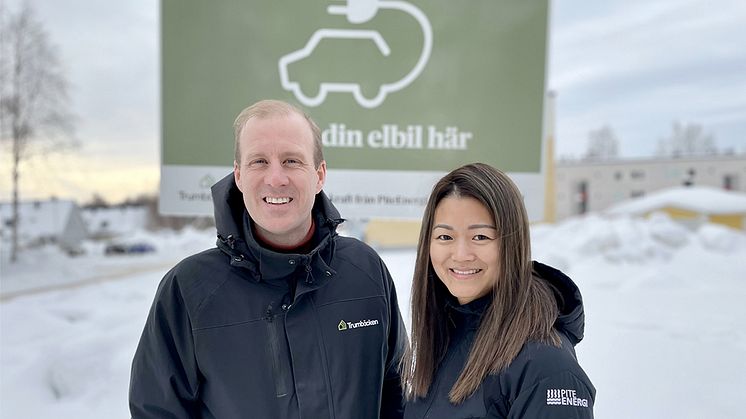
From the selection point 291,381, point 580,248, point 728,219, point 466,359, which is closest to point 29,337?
point 291,381

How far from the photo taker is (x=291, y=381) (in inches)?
62.4

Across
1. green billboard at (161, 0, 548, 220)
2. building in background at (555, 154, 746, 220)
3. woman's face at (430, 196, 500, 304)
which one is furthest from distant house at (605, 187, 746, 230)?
building in background at (555, 154, 746, 220)

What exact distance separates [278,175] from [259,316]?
44 centimetres

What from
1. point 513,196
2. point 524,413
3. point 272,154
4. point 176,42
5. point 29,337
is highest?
point 176,42

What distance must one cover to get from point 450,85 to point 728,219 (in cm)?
1373

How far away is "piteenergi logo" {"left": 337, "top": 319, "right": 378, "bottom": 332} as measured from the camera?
168cm

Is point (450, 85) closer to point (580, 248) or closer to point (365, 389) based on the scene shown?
point (365, 389)

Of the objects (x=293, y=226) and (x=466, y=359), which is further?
(x=293, y=226)

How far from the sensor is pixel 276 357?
159 centimetres

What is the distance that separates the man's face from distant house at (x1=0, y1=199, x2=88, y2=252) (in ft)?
22.7

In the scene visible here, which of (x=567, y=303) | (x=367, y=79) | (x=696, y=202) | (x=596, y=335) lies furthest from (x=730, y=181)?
(x=567, y=303)

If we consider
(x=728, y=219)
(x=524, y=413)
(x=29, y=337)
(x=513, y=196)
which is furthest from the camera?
(x=728, y=219)

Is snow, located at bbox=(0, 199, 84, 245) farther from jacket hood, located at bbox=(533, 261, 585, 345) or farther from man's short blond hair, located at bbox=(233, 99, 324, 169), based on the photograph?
jacket hood, located at bbox=(533, 261, 585, 345)

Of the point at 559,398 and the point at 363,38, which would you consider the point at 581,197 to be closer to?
the point at 363,38
